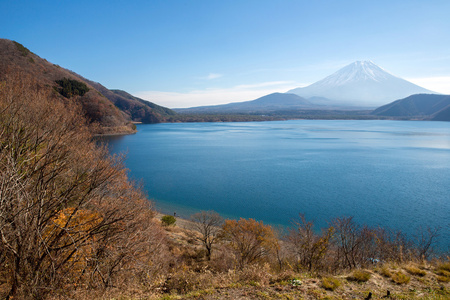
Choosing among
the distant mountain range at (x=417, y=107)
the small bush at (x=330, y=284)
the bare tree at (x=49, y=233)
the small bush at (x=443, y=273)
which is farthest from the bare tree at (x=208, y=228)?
the distant mountain range at (x=417, y=107)

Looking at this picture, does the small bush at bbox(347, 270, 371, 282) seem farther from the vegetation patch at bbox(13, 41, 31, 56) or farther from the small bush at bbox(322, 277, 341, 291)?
the vegetation patch at bbox(13, 41, 31, 56)

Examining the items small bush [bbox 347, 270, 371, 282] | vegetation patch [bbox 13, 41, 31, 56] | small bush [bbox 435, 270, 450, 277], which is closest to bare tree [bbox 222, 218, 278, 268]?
small bush [bbox 347, 270, 371, 282]

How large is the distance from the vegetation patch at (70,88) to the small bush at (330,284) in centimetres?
6133

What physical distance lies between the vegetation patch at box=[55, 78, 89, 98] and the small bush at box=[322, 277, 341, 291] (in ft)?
201

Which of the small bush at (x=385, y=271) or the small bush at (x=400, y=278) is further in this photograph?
the small bush at (x=385, y=271)

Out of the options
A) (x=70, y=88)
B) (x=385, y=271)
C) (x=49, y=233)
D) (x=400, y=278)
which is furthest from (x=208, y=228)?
(x=70, y=88)

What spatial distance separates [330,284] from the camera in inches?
179

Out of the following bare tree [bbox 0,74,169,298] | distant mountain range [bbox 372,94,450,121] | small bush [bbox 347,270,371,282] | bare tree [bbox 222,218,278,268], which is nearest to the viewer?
bare tree [bbox 0,74,169,298]

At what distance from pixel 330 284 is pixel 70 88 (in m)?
66.7

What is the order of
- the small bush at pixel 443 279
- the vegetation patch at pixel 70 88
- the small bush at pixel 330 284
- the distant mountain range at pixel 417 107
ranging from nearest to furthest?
1. the small bush at pixel 330 284
2. the small bush at pixel 443 279
3. the vegetation patch at pixel 70 88
4. the distant mountain range at pixel 417 107

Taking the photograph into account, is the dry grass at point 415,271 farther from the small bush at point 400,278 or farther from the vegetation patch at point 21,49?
the vegetation patch at point 21,49

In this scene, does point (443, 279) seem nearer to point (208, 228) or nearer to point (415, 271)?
point (415, 271)

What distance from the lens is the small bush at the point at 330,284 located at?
444cm

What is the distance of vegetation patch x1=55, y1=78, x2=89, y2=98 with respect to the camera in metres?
53.9
